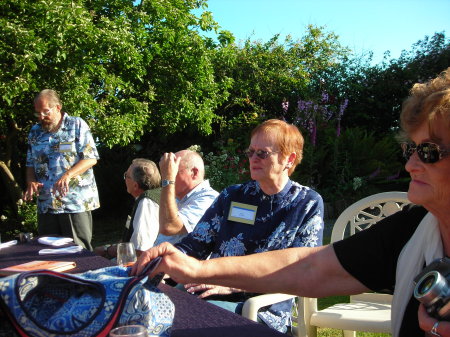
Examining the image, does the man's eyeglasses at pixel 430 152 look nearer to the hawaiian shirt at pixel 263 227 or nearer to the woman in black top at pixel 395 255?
the woman in black top at pixel 395 255

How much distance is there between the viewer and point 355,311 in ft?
8.29

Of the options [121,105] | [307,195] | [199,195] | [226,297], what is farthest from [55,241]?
[121,105]

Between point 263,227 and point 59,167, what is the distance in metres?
2.86

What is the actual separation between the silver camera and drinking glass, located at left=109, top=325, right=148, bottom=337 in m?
0.73

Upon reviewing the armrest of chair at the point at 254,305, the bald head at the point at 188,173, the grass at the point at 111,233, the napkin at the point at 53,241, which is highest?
the bald head at the point at 188,173

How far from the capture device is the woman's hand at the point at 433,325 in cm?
119

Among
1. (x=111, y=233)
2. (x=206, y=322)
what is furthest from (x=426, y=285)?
(x=111, y=233)

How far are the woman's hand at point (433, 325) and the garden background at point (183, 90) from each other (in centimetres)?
603

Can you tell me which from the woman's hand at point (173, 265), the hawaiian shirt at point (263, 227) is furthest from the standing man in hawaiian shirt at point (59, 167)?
the woman's hand at point (173, 265)

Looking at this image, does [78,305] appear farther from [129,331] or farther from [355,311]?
[355,311]

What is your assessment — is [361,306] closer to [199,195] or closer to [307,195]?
[307,195]

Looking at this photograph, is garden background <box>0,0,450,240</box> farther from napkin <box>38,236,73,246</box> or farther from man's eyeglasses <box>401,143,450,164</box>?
man's eyeglasses <box>401,143,450,164</box>

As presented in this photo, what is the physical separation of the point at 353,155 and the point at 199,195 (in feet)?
22.0

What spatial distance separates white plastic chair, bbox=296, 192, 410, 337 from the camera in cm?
235
